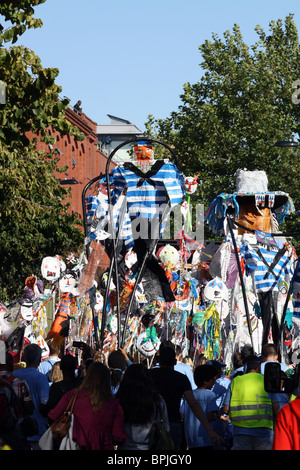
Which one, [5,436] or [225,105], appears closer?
[5,436]

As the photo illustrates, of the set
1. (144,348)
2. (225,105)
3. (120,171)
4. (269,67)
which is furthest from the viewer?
(269,67)

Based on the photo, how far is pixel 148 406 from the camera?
6.05 m

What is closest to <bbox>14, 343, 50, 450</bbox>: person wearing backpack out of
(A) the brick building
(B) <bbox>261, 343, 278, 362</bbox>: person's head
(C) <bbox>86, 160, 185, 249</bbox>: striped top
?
(B) <bbox>261, 343, 278, 362</bbox>: person's head

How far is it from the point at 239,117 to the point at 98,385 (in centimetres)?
3234

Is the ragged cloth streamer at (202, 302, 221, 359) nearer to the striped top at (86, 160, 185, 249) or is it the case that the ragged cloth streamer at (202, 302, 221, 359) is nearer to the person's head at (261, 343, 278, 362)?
the striped top at (86, 160, 185, 249)

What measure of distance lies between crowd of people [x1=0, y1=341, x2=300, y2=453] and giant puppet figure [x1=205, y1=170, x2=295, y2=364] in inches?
206

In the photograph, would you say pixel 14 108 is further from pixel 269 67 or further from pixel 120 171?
pixel 269 67

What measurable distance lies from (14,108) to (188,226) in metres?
6.51

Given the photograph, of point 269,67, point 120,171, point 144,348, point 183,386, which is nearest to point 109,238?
point 120,171

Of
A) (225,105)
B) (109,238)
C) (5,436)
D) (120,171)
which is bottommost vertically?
(5,436)

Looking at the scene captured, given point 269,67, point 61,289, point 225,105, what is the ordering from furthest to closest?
point 269,67 → point 225,105 → point 61,289

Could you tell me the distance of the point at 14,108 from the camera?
11117 millimetres

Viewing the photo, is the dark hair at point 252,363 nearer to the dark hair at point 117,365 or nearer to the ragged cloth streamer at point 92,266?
the dark hair at point 117,365

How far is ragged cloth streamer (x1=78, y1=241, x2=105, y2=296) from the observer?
12.4 m
